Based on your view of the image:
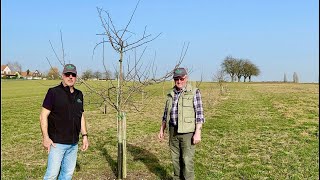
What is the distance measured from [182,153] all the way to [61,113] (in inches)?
80.5

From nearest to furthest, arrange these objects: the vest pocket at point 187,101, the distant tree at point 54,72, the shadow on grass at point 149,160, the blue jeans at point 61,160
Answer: the blue jeans at point 61,160 < the vest pocket at point 187,101 < the distant tree at point 54,72 < the shadow on grass at point 149,160

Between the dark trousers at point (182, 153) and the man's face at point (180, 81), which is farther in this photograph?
the dark trousers at point (182, 153)

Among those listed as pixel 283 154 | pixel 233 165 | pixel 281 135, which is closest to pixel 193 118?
pixel 233 165

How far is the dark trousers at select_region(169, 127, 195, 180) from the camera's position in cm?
507

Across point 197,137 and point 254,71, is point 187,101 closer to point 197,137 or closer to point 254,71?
point 197,137

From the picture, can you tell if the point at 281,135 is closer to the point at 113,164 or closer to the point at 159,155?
the point at 159,155

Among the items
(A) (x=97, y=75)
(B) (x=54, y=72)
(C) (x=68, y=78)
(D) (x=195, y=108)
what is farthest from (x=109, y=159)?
(C) (x=68, y=78)

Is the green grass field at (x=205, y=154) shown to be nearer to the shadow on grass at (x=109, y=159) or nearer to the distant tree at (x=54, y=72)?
the shadow on grass at (x=109, y=159)

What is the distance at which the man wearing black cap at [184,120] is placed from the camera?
16.3 ft

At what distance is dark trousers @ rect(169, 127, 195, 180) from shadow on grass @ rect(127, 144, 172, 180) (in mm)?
1034

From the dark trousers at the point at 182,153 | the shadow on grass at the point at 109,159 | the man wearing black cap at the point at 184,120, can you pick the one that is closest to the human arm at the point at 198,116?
the man wearing black cap at the point at 184,120

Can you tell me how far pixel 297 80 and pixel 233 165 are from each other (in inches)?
4506

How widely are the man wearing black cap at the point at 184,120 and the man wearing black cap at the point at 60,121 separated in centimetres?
151

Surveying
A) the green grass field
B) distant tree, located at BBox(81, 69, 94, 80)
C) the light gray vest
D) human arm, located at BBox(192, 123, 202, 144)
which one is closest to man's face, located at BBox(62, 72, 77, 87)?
the light gray vest
